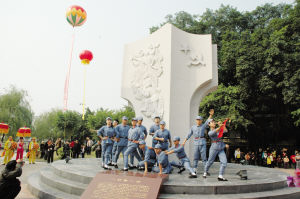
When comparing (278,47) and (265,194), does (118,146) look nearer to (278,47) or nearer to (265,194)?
(265,194)

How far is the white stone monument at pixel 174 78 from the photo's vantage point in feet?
25.8

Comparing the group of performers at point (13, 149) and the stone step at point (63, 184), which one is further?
the group of performers at point (13, 149)

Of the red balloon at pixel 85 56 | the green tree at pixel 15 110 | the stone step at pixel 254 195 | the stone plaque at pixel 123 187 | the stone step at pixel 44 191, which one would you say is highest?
the red balloon at pixel 85 56

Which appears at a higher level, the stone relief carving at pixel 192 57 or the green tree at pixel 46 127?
the stone relief carving at pixel 192 57

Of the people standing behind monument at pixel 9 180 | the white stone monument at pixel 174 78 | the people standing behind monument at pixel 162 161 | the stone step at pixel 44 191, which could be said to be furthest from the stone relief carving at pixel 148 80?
the people standing behind monument at pixel 9 180

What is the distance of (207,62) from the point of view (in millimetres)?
8180

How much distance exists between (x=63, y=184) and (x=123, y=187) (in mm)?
1676

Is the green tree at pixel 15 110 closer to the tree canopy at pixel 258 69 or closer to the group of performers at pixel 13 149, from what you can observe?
the group of performers at pixel 13 149

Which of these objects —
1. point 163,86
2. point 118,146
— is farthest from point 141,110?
point 118,146

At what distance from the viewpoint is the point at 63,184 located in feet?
16.8

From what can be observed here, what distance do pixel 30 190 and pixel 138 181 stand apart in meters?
3.11

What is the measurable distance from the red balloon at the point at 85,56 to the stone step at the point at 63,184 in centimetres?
1022

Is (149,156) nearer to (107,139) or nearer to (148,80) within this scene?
(107,139)

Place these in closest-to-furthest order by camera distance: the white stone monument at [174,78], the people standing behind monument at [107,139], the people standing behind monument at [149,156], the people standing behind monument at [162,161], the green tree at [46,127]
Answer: the people standing behind monument at [162,161], the people standing behind monument at [149,156], the people standing behind monument at [107,139], the white stone monument at [174,78], the green tree at [46,127]
